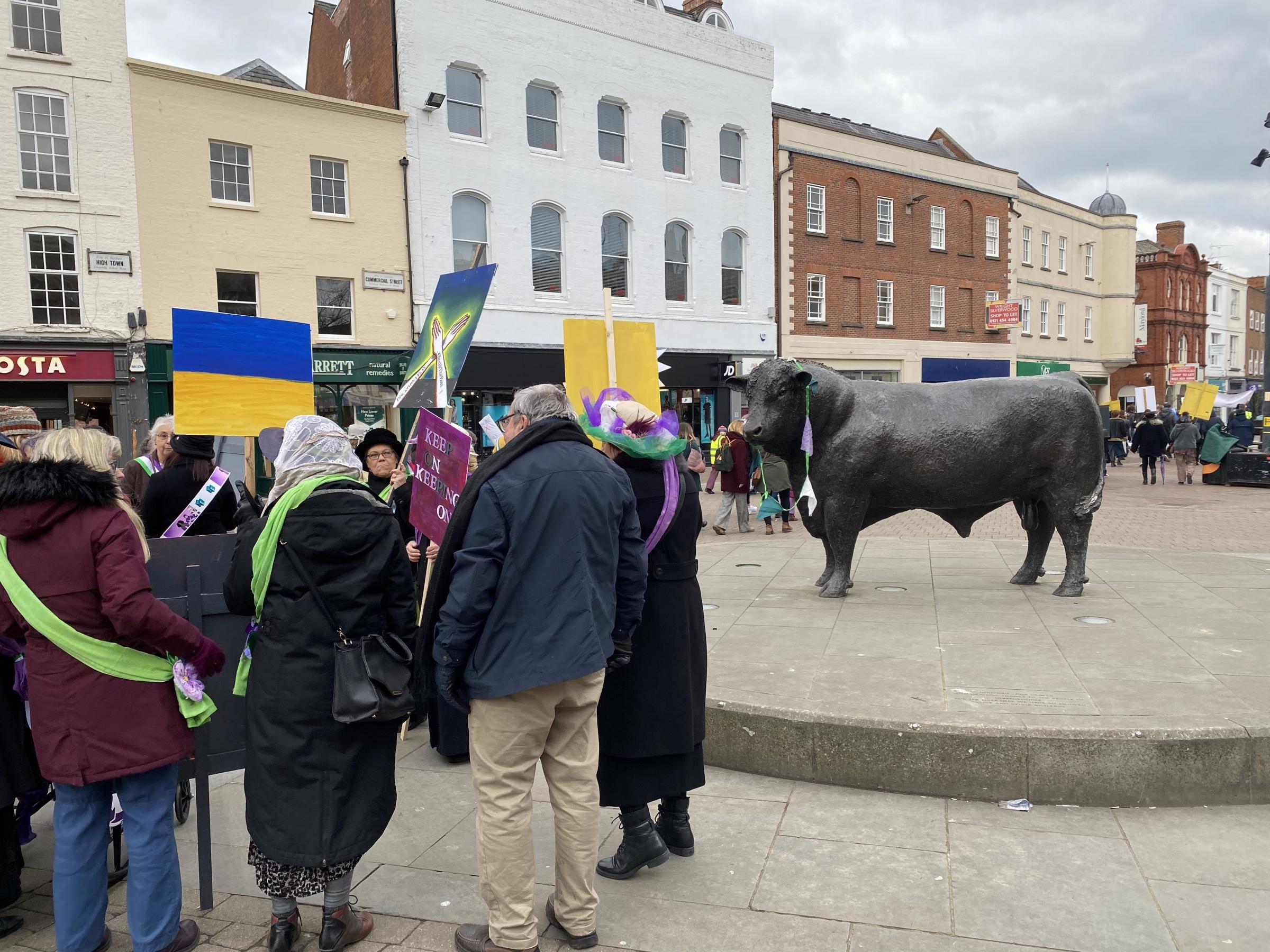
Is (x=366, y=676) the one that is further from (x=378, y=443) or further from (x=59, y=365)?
(x=59, y=365)

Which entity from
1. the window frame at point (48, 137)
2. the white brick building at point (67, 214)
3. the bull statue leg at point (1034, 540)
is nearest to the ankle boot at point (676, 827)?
the bull statue leg at point (1034, 540)

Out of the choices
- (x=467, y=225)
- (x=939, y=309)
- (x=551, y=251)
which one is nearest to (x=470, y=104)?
(x=467, y=225)

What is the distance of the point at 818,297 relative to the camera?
26156 mm

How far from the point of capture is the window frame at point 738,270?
23.9 meters

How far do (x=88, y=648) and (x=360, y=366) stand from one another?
56.5 ft

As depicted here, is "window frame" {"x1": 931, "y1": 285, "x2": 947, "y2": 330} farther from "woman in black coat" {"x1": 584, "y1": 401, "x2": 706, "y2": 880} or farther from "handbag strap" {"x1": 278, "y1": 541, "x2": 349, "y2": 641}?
"handbag strap" {"x1": 278, "y1": 541, "x2": 349, "y2": 641}

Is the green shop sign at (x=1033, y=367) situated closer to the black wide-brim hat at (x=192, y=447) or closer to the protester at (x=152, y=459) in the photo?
the protester at (x=152, y=459)

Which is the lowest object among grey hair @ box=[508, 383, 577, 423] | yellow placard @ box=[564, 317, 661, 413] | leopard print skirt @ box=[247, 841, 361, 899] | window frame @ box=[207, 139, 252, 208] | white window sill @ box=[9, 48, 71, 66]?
leopard print skirt @ box=[247, 841, 361, 899]

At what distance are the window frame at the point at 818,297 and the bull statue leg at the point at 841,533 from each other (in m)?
19.7

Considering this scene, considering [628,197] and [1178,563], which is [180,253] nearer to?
[628,197]

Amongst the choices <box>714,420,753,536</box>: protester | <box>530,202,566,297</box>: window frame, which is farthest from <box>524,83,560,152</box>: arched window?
<box>714,420,753,536</box>: protester

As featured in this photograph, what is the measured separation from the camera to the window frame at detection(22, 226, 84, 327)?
16.3 meters

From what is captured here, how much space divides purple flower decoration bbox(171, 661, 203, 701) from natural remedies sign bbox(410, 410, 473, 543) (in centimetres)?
140

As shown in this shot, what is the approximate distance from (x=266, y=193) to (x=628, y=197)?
853cm
